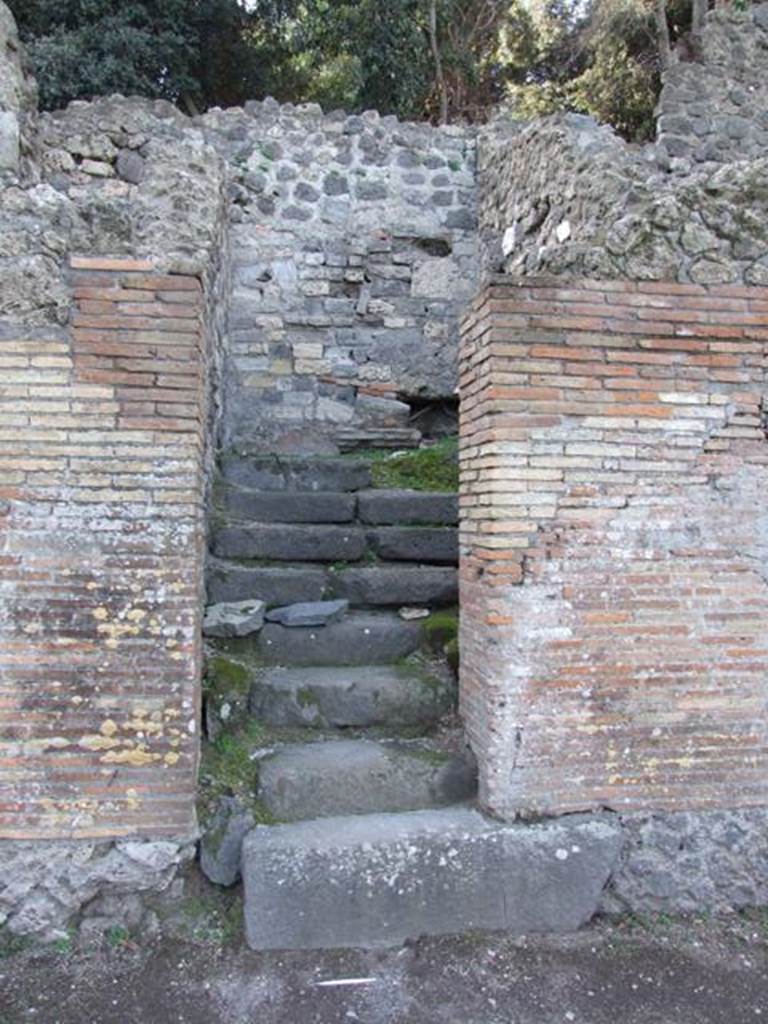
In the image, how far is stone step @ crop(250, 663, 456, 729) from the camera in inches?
160

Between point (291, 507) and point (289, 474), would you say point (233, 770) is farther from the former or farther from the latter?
point (289, 474)

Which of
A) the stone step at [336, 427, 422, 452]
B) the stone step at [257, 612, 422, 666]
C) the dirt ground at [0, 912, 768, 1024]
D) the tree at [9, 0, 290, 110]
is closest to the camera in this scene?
the dirt ground at [0, 912, 768, 1024]

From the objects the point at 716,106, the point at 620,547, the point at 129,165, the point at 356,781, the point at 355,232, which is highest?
the point at 716,106

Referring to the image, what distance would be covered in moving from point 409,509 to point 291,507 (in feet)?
2.47

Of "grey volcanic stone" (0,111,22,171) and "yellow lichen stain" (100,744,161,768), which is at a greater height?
"grey volcanic stone" (0,111,22,171)

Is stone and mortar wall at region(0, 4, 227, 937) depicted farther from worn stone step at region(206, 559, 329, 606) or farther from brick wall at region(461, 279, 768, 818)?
brick wall at region(461, 279, 768, 818)

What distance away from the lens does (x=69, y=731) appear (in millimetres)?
3398

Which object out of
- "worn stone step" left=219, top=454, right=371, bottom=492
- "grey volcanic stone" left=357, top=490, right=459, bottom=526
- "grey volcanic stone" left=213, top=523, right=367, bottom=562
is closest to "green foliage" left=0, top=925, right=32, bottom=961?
"grey volcanic stone" left=213, top=523, right=367, bottom=562

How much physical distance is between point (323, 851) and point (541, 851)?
3.01 feet

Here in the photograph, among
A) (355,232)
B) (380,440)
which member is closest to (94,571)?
(380,440)

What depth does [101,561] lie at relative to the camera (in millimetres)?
3439

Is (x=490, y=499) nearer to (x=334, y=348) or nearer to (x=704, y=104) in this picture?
(x=334, y=348)

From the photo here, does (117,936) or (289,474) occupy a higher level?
(289,474)

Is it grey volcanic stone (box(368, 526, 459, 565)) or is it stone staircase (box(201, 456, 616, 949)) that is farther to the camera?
grey volcanic stone (box(368, 526, 459, 565))
